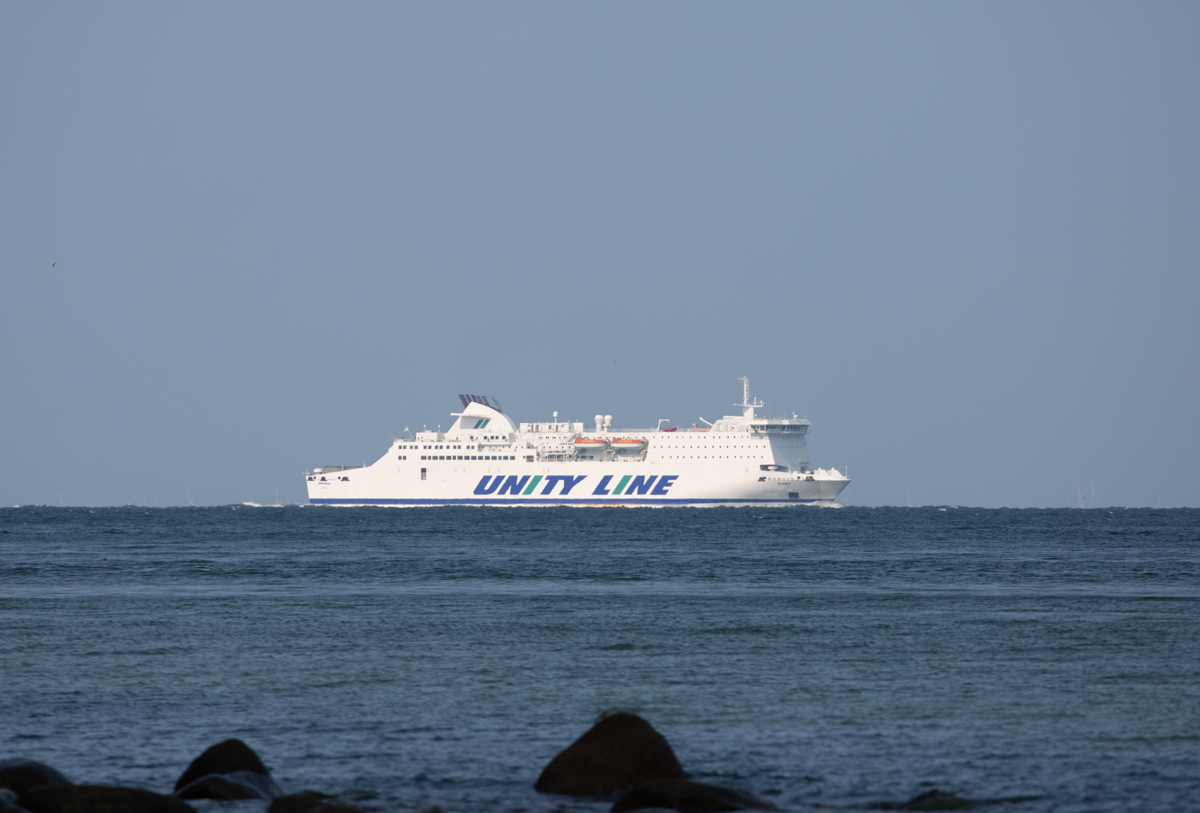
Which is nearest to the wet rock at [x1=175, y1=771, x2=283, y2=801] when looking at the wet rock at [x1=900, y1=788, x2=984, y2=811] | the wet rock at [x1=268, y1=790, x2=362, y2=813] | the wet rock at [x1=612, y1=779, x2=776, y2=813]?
the wet rock at [x1=268, y1=790, x2=362, y2=813]

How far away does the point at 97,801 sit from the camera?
6730 millimetres

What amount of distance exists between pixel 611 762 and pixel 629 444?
234 feet

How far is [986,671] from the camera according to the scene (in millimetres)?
13188

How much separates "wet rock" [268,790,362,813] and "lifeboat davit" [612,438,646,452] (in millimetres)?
71976

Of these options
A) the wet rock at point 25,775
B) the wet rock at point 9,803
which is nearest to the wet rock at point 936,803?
the wet rock at point 9,803

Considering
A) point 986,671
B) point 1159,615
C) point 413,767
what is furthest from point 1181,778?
point 1159,615

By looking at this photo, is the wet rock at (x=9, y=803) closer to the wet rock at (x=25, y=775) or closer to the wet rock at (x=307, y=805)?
the wet rock at (x=25, y=775)

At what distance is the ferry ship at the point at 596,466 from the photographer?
7794cm

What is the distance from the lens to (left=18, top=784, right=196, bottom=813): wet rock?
6.71 meters

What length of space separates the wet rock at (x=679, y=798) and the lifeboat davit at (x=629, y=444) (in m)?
71.7

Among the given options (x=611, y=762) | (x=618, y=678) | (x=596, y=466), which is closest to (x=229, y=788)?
(x=611, y=762)

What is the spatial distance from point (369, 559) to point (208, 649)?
746 inches

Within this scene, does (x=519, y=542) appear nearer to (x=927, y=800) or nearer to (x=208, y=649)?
(x=208, y=649)

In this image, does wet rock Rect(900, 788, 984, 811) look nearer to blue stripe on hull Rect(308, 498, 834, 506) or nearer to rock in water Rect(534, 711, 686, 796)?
rock in water Rect(534, 711, 686, 796)
